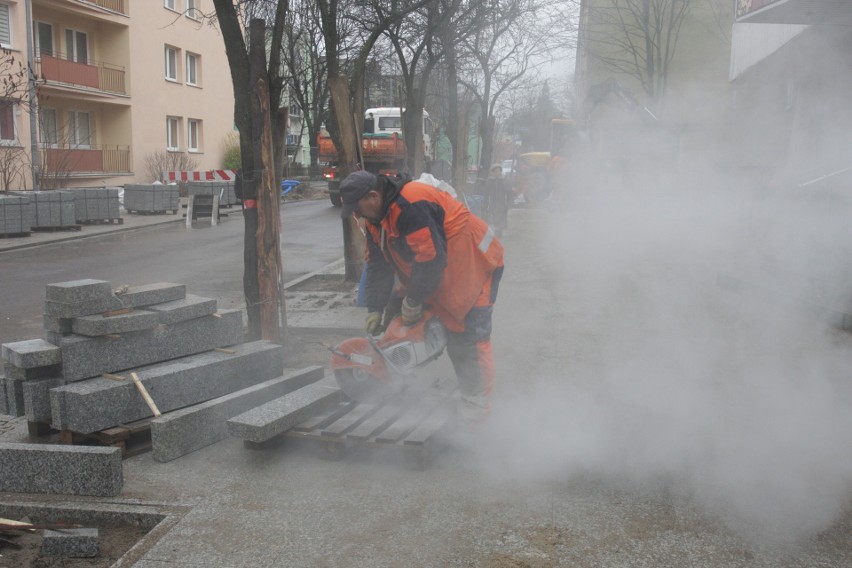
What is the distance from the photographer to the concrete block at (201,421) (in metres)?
3.80

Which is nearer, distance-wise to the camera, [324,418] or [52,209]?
[324,418]

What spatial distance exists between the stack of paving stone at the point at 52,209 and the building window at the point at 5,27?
7.42 m

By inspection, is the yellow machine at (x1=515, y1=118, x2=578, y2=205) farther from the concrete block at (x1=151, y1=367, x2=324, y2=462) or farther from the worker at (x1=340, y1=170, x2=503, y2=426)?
the concrete block at (x1=151, y1=367, x2=324, y2=462)

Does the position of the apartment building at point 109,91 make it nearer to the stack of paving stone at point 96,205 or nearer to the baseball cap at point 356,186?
the stack of paving stone at point 96,205

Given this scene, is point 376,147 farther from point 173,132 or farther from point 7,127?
point 173,132

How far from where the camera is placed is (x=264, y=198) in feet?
18.3

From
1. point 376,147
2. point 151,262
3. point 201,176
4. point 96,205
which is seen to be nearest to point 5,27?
point 201,176

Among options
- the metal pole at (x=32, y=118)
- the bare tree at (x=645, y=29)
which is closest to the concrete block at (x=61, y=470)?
the metal pole at (x=32, y=118)

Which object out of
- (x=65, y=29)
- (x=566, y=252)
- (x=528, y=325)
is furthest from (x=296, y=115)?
(x=528, y=325)

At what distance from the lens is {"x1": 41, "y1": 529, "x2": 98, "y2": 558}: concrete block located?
2.93 m

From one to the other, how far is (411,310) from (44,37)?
23.7m

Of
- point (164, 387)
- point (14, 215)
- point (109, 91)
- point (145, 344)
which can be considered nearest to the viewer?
point (164, 387)

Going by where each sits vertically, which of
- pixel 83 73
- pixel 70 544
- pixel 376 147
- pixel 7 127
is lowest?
pixel 70 544

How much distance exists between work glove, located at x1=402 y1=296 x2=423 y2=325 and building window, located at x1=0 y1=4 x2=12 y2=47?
20.3 meters
